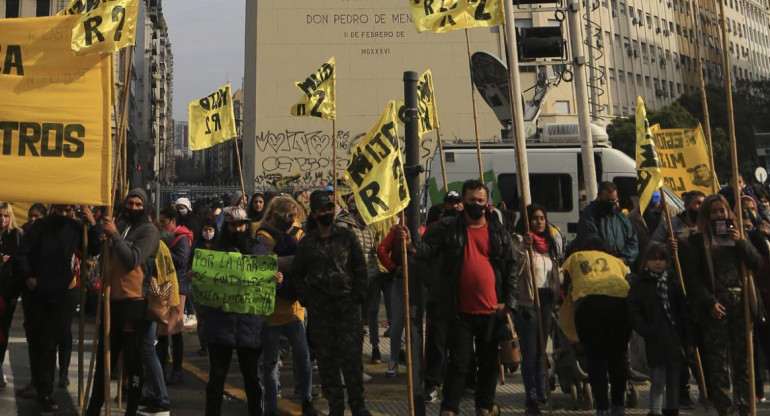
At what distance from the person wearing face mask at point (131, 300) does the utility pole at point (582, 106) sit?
6017mm

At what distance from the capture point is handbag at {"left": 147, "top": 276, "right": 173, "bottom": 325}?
23.2ft

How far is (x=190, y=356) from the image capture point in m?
10.5

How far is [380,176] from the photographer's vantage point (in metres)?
7.00

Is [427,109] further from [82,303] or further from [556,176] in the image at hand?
[556,176]

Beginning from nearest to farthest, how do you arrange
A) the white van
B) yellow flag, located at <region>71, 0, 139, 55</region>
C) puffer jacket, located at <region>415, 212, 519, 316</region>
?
puffer jacket, located at <region>415, 212, 519, 316</region> < yellow flag, located at <region>71, 0, 139, 55</region> < the white van

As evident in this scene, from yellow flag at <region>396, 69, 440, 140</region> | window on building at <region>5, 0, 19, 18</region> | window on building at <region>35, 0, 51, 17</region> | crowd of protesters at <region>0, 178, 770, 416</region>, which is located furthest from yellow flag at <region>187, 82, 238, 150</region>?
window on building at <region>5, 0, 19, 18</region>

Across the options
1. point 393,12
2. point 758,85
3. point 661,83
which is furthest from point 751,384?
point 661,83

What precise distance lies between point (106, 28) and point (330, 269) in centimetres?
253

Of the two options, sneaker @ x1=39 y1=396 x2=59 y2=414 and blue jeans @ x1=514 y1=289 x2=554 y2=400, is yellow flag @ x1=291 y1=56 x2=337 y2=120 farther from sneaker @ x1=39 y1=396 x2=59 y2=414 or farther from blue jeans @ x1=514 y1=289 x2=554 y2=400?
sneaker @ x1=39 y1=396 x2=59 y2=414

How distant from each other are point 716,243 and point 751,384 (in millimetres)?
1077

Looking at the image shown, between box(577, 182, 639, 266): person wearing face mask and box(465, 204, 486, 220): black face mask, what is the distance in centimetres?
207

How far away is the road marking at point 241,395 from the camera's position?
24.4ft

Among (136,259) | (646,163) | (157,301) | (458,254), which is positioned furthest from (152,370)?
(646,163)

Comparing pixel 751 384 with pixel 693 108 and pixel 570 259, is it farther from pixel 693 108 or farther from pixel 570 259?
pixel 693 108
